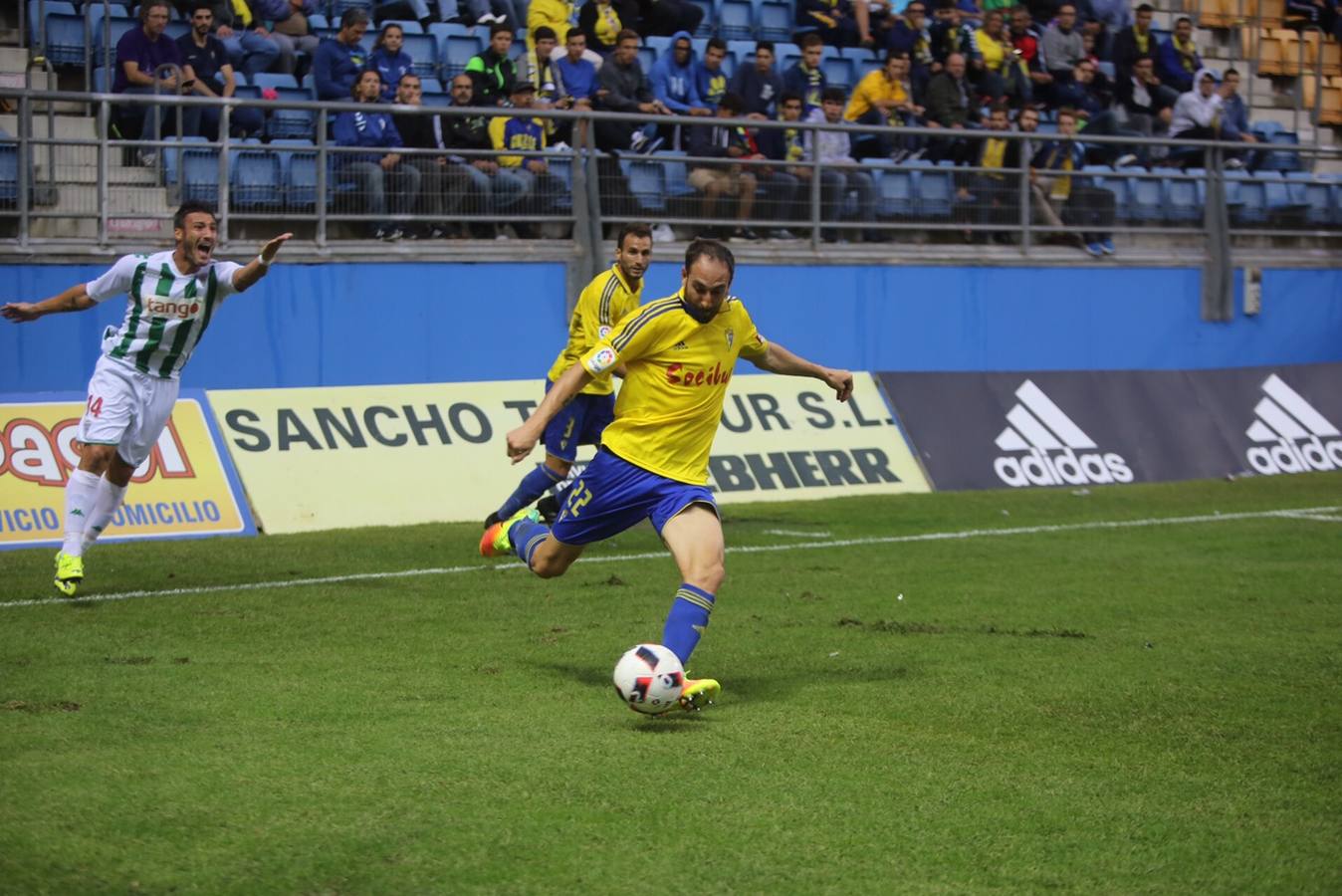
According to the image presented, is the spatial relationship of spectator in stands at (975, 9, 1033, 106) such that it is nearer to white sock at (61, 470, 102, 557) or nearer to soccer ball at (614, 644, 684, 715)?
white sock at (61, 470, 102, 557)

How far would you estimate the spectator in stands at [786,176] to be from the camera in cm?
1638

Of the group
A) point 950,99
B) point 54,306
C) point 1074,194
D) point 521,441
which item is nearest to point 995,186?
point 1074,194

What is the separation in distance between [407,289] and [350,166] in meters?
1.15

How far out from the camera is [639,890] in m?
4.71

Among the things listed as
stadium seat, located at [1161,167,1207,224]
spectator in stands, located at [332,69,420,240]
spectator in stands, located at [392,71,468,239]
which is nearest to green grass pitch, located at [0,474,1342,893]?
spectator in stands, located at [332,69,420,240]

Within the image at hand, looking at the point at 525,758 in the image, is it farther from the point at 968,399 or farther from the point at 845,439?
the point at 968,399

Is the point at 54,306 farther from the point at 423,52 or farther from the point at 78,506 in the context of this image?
the point at 423,52

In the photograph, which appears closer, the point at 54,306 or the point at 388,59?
the point at 54,306

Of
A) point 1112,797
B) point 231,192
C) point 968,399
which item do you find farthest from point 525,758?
point 968,399

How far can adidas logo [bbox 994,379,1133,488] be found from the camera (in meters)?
16.1

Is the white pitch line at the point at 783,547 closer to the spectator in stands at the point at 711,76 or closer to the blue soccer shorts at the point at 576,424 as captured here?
the blue soccer shorts at the point at 576,424

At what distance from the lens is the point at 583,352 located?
Answer: 11.2m

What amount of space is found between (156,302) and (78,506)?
126cm

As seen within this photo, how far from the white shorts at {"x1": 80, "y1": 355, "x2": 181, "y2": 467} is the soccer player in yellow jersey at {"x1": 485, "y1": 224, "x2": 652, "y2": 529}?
219cm
